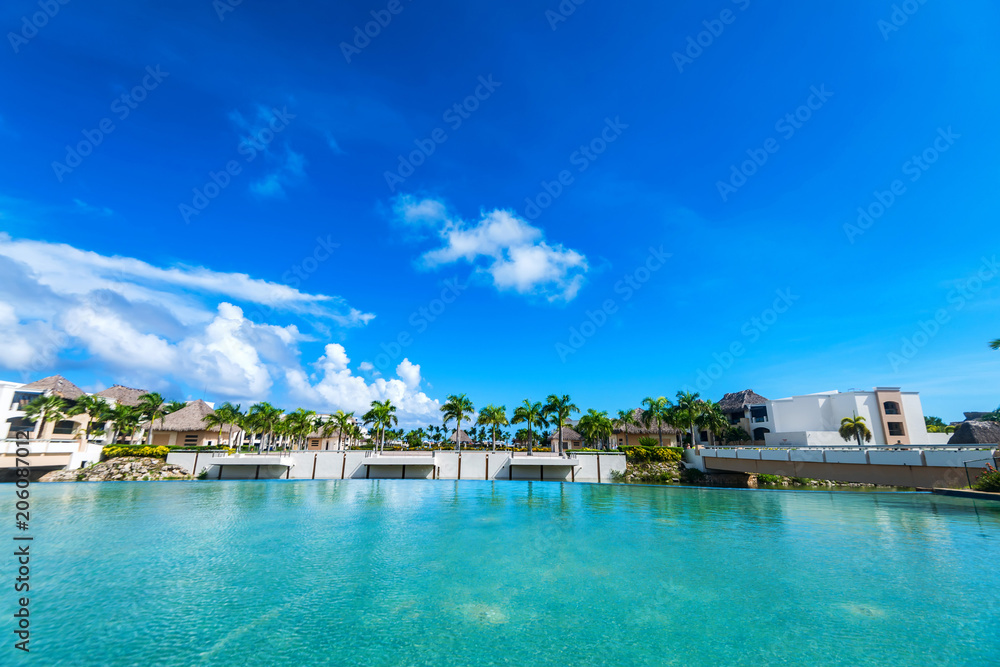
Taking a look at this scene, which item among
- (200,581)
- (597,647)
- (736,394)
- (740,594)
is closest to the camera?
(597,647)

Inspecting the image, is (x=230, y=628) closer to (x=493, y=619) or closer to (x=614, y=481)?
(x=493, y=619)

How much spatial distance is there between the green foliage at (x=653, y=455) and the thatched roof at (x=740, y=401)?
2302 centimetres

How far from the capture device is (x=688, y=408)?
58.7 m

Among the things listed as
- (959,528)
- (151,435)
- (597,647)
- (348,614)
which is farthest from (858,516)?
(151,435)

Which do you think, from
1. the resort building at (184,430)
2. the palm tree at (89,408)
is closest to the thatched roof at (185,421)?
the resort building at (184,430)

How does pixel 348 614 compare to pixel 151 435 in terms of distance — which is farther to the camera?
pixel 151 435

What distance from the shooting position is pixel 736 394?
227 ft

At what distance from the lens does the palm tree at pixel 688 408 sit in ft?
185

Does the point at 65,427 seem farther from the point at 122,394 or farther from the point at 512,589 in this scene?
the point at 512,589

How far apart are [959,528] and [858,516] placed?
15.3ft

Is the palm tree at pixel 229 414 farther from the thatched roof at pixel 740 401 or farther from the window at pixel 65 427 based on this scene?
the thatched roof at pixel 740 401

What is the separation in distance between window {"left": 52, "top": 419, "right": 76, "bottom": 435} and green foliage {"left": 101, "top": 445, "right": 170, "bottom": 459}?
534 inches

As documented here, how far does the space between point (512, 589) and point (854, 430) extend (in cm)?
5805

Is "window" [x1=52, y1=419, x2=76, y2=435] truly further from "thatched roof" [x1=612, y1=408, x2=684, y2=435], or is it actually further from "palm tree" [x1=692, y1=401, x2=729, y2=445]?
"palm tree" [x1=692, y1=401, x2=729, y2=445]
